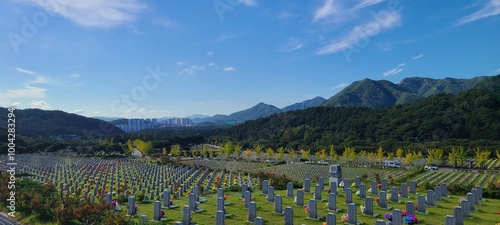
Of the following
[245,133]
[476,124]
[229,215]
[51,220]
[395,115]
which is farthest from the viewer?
[245,133]

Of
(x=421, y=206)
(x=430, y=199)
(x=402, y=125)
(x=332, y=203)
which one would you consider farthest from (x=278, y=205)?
(x=402, y=125)

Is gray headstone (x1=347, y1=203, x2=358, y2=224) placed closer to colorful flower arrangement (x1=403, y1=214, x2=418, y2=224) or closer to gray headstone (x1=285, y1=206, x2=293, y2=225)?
colorful flower arrangement (x1=403, y1=214, x2=418, y2=224)

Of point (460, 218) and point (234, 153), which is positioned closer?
point (460, 218)

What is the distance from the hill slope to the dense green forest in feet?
236

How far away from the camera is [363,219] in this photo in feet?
44.2

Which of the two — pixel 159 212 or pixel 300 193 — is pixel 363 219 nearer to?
pixel 300 193

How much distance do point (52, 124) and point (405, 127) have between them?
134888 millimetres

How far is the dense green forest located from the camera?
77750 millimetres

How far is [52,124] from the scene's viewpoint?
152625 millimetres

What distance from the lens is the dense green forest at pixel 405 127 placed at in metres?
77.8

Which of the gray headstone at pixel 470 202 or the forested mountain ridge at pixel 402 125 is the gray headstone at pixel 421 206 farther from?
the forested mountain ridge at pixel 402 125

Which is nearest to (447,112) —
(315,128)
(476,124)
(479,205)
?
(476,124)

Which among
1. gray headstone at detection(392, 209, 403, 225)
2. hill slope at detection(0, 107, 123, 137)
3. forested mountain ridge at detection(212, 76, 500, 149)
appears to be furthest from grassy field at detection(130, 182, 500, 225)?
hill slope at detection(0, 107, 123, 137)

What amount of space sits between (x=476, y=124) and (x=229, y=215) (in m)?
84.7
